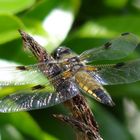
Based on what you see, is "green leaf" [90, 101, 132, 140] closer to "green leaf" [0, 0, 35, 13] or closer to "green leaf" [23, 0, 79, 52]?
"green leaf" [23, 0, 79, 52]

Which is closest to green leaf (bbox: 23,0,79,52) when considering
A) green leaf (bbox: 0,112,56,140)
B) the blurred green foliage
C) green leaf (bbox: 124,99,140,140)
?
the blurred green foliage

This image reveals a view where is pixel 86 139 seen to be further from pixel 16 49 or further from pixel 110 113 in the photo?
pixel 110 113

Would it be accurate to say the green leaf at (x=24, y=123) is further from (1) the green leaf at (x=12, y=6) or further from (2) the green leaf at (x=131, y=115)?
(2) the green leaf at (x=131, y=115)

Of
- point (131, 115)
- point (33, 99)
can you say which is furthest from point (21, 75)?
point (131, 115)

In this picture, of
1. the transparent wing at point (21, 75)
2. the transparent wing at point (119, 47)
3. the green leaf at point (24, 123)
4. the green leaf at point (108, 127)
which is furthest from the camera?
the green leaf at point (108, 127)

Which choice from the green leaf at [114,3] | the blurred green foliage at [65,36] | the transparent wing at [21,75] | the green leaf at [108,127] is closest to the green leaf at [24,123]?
the blurred green foliage at [65,36]

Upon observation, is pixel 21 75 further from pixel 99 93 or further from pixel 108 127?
pixel 108 127

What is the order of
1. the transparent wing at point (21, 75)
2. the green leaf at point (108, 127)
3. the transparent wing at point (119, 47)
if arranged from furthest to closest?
the green leaf at point (108, 127) < the transparent wing at point (119, 47) < the transparent wing at point (21, 75)
